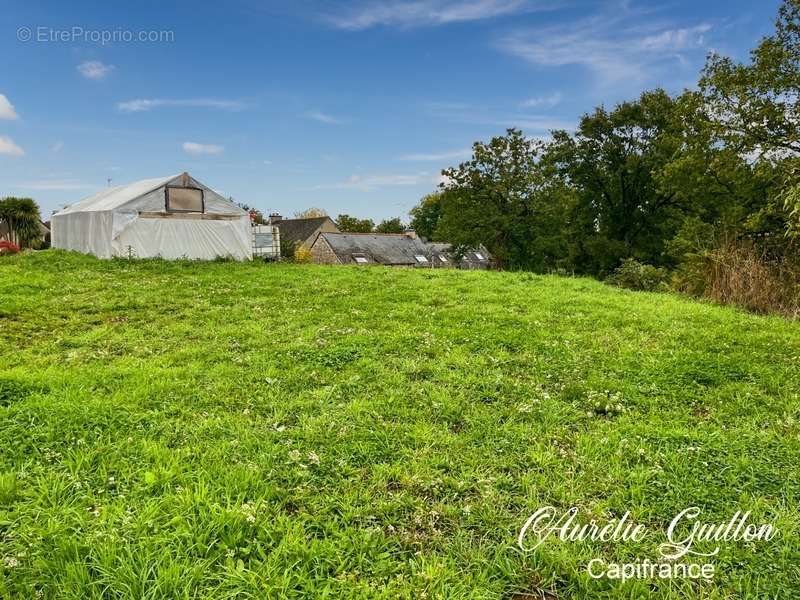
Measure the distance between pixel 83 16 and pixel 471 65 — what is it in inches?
431

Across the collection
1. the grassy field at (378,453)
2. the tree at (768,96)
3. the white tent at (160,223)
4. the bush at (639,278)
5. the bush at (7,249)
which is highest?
the tree at (768,96)

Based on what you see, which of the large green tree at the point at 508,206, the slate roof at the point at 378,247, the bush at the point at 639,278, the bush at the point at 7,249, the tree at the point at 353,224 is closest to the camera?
the bush at the point at 639,278

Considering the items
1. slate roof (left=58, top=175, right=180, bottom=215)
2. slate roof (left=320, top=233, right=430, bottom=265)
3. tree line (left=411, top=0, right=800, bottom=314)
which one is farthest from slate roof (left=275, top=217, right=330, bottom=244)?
slate roof (left=58, top=175, right=180, bottom=215)

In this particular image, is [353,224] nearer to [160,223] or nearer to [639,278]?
[160,223]

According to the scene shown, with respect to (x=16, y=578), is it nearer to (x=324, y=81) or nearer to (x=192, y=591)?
(x=192, y=591)

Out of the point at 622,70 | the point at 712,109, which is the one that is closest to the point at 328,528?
the point at 622,70

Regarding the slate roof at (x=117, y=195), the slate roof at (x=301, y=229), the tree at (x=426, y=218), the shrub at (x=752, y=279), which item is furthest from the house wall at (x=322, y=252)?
the shrub at (x=752, y=279)

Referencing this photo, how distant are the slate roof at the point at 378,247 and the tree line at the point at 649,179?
40.8 feet

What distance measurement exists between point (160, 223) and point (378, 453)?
19.0 meters

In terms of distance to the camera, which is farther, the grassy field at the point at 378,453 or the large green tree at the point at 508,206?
the large green tree at the point at 508,206

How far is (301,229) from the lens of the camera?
59.2m

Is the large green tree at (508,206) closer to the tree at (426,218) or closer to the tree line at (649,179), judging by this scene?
the tree line at (649,179)

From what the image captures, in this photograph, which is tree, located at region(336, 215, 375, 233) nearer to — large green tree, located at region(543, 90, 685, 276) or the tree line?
the tree line

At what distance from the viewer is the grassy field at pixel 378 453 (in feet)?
7.77
